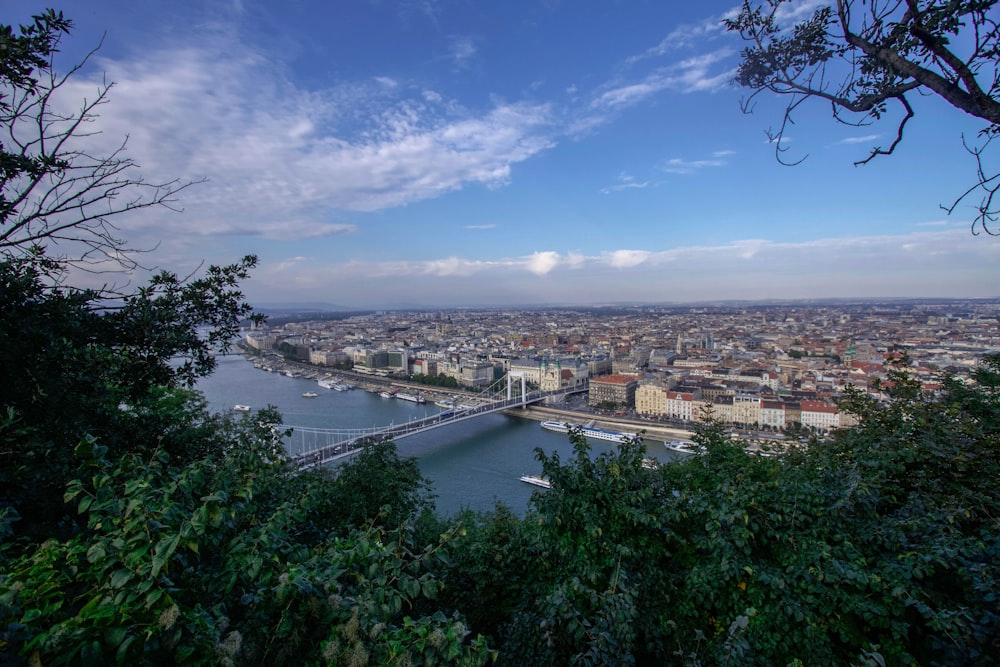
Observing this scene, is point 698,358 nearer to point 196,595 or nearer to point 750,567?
point 750,567

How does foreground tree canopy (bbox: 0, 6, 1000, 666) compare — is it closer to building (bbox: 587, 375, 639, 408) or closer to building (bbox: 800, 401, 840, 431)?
building (bbox: 800, 401, 840, 431)

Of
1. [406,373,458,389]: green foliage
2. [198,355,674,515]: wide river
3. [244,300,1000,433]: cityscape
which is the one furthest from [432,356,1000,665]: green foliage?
[406,373,458,389]: green foliage

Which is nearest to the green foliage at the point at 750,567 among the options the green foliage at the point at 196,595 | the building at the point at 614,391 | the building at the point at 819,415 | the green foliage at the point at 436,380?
the green foliage at the point at 196,595

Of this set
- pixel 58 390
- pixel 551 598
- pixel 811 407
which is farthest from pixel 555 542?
pixel 811 407

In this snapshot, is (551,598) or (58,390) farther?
(58,390)

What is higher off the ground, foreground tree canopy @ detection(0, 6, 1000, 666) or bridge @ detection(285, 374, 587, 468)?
foreground tree canopy @ detection(0, 6, 1000, 666)

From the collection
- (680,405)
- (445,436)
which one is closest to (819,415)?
(680,405)

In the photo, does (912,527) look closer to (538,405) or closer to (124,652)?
(124,652)
